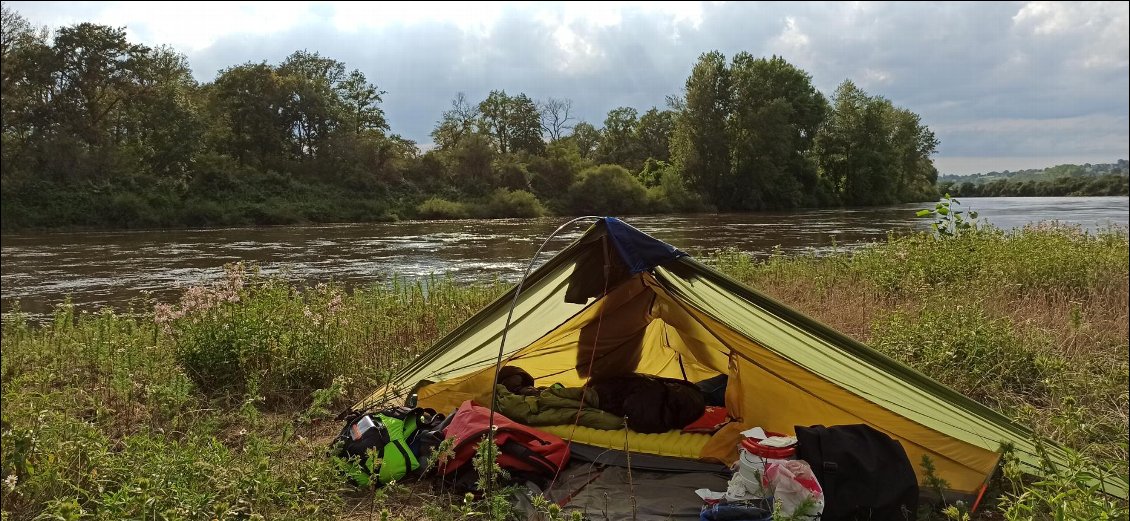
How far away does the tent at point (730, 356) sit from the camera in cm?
313

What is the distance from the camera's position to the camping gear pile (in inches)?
118

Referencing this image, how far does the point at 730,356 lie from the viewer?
403cm

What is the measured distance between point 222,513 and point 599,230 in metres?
2.00

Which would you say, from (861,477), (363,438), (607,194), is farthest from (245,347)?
(607,194)

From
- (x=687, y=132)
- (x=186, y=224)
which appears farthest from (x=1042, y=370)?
(x=687, y=132)

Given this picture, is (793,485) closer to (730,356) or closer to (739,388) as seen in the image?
(739,388)

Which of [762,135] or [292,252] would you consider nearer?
[292,252]

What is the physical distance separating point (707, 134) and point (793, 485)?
4036 centimetres

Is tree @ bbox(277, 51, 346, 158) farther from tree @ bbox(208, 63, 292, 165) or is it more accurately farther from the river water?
the river water

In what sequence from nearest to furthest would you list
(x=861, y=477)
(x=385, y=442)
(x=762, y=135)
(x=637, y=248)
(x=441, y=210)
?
1. (x=861, y=477)
2. (x=637, y=248)
3. (x=385, y=442)
4. (x=441, y=210)
5. (x=762, y=135)

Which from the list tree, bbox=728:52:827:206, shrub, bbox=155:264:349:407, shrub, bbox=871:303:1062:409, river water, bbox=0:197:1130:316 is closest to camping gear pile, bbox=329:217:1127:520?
shrub, bbox=155:264:349:407

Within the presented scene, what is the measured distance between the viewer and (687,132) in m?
42.2

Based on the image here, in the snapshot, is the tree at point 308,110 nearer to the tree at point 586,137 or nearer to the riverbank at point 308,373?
the tree at point 586,137

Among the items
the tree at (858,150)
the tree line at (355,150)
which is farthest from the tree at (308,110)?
the tree at (858,150)
